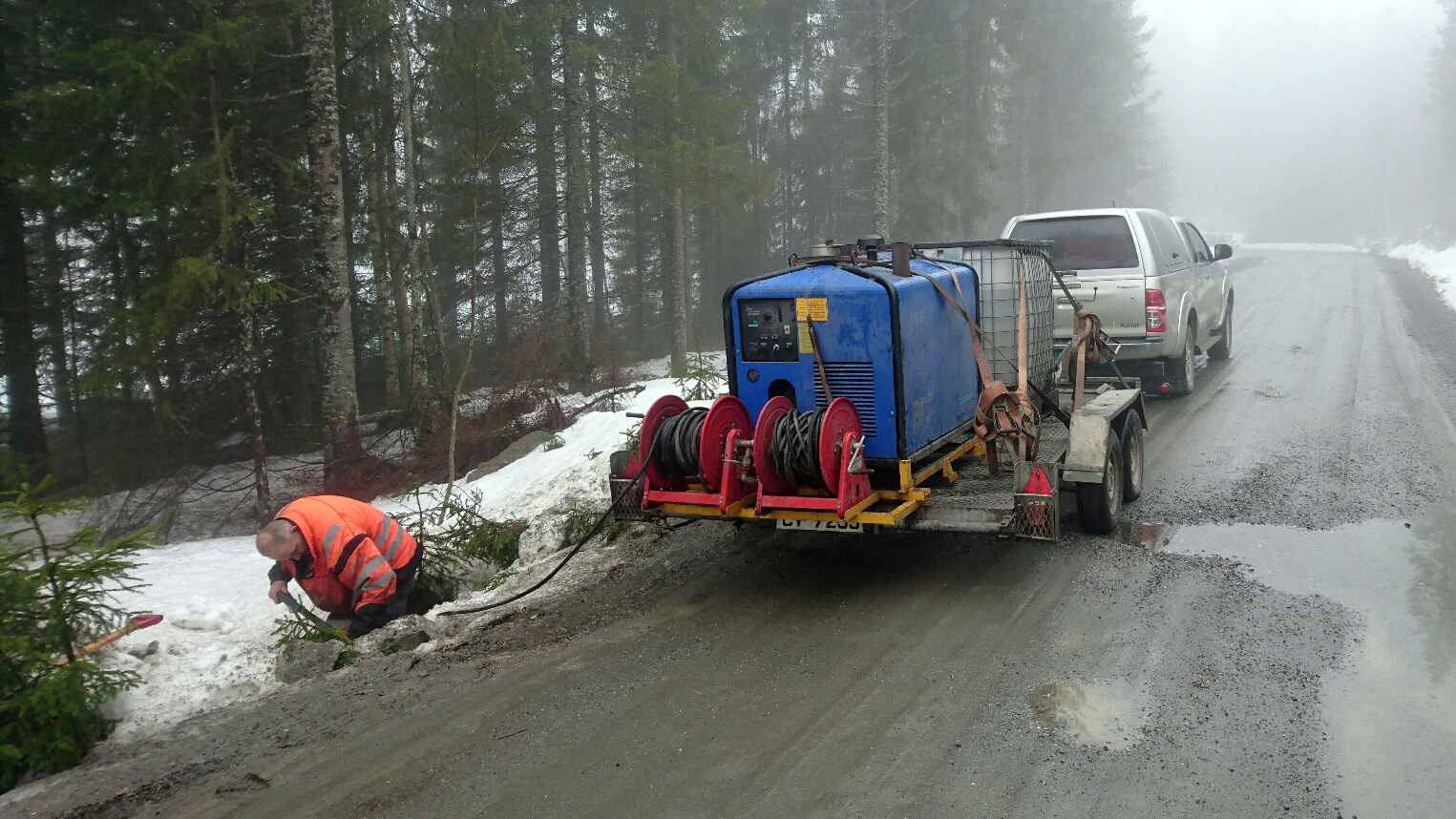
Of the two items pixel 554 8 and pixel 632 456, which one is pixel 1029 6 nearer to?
pixel 554 8

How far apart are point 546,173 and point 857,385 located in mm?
15053

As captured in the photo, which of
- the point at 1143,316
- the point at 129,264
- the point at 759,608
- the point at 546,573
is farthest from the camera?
the point at 129,264

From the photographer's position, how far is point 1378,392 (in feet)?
37.6

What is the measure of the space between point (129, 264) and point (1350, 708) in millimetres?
14277

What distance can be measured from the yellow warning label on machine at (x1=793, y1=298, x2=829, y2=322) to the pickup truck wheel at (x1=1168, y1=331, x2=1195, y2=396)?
7.17 metres

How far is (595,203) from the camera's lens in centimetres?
2589

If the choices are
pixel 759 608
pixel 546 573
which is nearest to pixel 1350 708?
pixel 759 608

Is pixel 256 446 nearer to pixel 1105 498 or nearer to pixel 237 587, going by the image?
pixel 237 587

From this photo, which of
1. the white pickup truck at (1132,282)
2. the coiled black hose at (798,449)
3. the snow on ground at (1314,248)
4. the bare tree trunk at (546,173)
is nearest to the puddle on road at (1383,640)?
the coiled black hose at (798,449)

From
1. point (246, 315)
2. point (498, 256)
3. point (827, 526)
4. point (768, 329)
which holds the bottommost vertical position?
point (827, 526)

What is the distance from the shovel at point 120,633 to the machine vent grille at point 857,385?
4531 mm

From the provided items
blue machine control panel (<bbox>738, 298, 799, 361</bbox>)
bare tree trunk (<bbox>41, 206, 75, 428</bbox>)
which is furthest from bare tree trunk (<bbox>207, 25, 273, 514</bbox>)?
blue machine control panel (<bbox>738, 298, 799, 361</bbox>)

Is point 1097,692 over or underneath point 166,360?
underneath

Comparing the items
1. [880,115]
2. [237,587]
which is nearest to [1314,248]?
[880,115]
